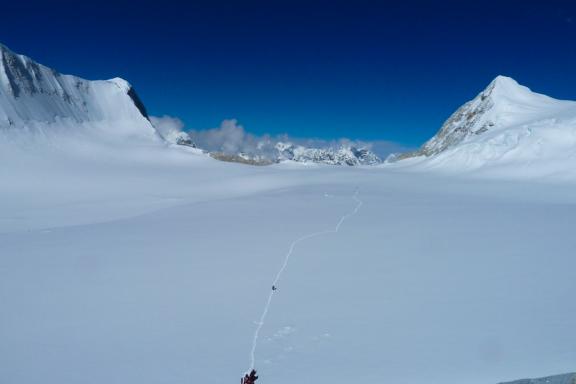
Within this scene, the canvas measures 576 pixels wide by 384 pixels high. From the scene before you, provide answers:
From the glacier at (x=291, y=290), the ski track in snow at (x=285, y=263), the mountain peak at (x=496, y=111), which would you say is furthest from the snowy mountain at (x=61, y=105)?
the mountain peak at (x=496, y=111)

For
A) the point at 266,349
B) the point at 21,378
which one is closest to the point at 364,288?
the point at 266,349

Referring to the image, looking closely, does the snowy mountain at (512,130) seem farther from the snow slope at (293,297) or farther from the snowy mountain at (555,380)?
the snowy mountain at (555,380)

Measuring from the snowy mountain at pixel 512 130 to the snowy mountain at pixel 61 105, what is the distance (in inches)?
1392

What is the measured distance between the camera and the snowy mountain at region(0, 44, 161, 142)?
40.7 m

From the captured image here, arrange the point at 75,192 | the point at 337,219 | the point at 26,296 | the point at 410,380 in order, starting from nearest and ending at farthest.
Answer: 1. the point at 410,380
2. the point at 26,296
3. the point at 337,219
4. the point at 75,192

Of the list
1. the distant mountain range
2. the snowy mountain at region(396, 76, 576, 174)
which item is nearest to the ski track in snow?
the snowy mountain at region(396, 76, 576, 174)

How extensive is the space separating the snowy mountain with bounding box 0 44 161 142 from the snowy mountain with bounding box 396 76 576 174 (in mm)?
35363

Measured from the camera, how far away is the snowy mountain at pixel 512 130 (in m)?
37.8

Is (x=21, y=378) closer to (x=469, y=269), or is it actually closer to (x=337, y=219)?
(x=469, y=269)

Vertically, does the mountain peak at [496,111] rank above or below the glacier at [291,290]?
above

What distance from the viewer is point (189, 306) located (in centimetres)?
746

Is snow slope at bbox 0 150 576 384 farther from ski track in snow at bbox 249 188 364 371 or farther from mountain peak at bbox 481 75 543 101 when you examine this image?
mountain peak at bbox 481 75 543 101

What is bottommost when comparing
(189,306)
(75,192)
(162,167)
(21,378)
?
(21,378)

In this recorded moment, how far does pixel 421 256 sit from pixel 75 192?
23103mm
